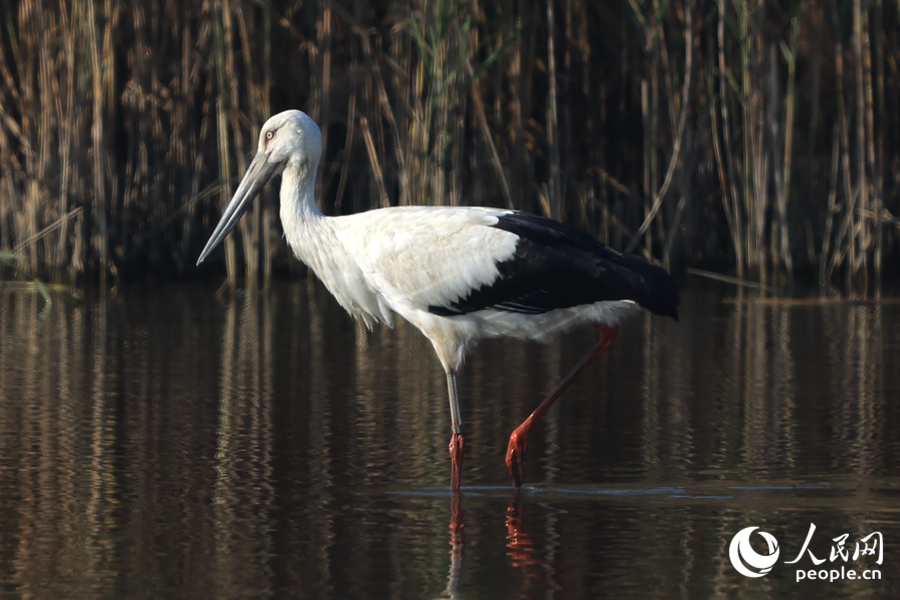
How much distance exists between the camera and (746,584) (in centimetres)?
424

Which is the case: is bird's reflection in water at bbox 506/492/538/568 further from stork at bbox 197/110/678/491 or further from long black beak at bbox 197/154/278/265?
long black beak at bbox 197/154/278/265

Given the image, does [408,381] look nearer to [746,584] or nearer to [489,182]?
[746,584]

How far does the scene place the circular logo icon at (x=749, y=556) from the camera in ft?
14.4

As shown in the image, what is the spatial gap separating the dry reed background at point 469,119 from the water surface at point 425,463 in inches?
97.0

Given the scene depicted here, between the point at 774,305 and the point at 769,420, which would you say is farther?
the point at 774,305

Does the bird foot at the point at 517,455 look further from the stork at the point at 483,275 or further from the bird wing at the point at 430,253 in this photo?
the bird wing at the point at 430,253

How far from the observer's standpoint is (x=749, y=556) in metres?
4.52

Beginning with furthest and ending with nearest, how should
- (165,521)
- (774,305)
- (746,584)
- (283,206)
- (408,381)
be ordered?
(774,305)
(408,381)
(283,206)
(165,521)
(746,584)

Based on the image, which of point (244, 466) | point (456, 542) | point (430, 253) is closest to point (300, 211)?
point (430, 253)

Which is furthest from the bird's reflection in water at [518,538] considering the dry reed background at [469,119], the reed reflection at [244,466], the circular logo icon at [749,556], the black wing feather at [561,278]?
the dry reed background at [469,119]

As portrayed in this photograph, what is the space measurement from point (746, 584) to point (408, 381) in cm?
422

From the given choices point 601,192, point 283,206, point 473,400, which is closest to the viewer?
point 283,206

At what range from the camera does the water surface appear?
4367 millimetres

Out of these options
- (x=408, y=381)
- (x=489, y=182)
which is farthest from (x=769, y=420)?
(x=489, y=182)
